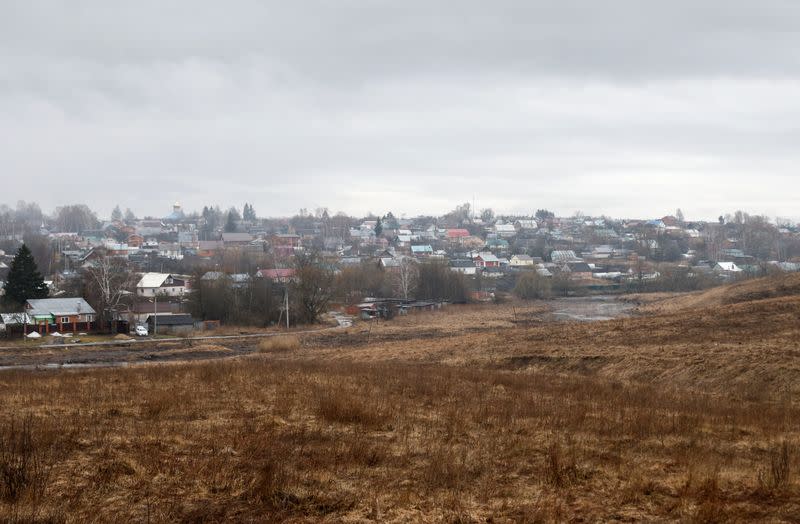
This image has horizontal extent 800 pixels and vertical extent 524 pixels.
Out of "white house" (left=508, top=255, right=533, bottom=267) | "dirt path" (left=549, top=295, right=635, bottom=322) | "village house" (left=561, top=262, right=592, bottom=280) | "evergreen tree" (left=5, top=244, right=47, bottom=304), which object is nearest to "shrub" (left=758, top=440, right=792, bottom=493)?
"dirt path" (left=549, top=295, right=635, bottom=322)

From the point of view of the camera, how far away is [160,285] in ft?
266

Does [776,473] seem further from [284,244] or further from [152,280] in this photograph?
[284,244]

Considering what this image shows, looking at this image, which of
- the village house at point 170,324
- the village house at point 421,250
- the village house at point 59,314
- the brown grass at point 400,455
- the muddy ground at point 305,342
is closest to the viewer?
the brown grass at point 400,455

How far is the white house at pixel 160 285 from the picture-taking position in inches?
3147

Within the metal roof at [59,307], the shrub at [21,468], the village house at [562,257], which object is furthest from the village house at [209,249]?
the shrub at [21,468]

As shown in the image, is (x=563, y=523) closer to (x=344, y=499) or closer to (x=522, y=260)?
(x=344, y=499)

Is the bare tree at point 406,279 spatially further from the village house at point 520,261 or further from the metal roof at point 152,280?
the village house at point 520,261

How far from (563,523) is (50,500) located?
578cm

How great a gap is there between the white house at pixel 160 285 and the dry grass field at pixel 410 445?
193 ft

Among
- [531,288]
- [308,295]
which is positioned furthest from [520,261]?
[308,295]

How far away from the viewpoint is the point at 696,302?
61406 mm

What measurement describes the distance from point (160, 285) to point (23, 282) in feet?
70.8

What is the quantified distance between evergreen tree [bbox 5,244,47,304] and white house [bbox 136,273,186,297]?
17301 millimetres

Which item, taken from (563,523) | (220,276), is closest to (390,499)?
(563,523)
